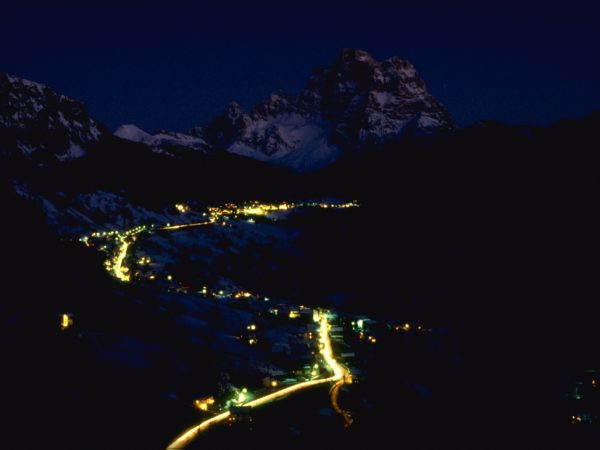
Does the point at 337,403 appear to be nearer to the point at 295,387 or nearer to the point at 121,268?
the point at 295,387

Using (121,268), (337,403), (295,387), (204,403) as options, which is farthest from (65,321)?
(121,268)

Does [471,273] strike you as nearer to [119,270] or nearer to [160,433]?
[119,270]

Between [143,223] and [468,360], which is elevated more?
[143,223]

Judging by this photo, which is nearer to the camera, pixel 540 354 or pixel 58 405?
pixel 58 405

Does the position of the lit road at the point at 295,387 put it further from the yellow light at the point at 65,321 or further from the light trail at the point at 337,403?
the yellow light at the point at 65,321

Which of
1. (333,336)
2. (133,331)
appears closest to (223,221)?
(333,336)

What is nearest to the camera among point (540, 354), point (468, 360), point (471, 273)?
point (468, 360)

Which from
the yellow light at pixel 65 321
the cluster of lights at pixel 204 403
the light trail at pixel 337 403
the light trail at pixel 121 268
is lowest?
the light trail at pixel 337 403

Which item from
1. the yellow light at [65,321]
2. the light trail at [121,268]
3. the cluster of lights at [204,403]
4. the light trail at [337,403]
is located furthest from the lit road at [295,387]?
the light trail at [121,268]

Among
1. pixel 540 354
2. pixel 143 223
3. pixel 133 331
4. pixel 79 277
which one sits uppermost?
pixel 143 223
